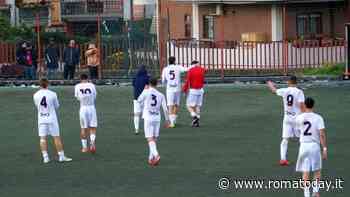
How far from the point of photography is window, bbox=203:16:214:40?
50188 millimetres

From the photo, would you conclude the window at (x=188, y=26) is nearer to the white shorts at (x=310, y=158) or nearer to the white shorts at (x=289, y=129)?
the white shorts at (x=289, y=129)

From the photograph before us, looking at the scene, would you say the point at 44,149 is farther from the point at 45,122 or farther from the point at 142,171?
the point at 142,171

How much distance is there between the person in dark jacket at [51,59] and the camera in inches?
1693

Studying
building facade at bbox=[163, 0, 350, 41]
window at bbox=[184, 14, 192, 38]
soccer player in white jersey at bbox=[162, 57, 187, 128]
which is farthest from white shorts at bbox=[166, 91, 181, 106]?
window at bbox=[184, 14, 192, 38]

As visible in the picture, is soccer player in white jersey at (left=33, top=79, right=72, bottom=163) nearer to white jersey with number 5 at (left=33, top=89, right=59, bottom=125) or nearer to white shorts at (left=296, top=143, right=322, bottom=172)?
white jersey with number 5 at (left=33, top=89, right=59, bottom=125)

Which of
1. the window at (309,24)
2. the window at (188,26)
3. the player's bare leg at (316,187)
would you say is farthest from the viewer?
the window at (188,26)

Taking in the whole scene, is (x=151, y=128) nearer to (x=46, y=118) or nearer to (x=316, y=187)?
(x=46, y=118)

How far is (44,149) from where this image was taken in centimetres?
2195

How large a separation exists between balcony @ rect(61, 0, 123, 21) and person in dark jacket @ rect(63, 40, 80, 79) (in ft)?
51.0

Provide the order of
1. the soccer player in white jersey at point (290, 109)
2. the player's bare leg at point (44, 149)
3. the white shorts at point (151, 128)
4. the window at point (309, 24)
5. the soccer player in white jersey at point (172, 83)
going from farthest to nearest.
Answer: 1. the window at point (309, 24)
2. the soccer player in white jersey at point (172, 83)
3. the player's bare leg at point (44, 149)
4. the white shorts at point (151, 128)
5. the soccer player in white jersey at point (290, 109)

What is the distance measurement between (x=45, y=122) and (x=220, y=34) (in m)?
28.4

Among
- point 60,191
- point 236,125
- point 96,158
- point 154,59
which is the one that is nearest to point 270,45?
point 154,59

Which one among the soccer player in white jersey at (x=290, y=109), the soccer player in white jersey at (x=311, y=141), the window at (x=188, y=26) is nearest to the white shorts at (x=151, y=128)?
the soccer player in white jersey at (x=290, y=109)

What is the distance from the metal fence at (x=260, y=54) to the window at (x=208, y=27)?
167 inches
